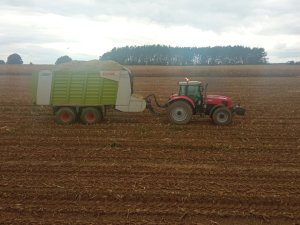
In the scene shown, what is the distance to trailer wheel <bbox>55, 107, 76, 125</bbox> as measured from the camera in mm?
13531

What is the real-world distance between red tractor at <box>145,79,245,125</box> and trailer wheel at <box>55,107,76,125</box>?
335 centimetres

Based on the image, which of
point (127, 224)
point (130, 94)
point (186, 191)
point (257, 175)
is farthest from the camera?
point (130, 94)

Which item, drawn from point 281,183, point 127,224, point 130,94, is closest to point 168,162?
point 281,183

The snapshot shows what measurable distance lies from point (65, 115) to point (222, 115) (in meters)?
5.47

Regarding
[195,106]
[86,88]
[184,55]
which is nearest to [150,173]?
[195,106]

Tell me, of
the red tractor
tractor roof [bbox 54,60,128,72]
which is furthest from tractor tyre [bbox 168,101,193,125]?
tractor roof [bbox 54,60,128,72]

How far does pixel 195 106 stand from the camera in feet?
43.9

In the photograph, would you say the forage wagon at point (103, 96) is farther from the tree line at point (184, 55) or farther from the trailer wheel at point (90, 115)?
the tree line at point (184, 55)

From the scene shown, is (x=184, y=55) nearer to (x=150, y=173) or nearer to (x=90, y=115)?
(x=90, y=115)

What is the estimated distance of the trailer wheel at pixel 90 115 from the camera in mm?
13523

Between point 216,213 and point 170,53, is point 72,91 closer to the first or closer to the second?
point 216,213

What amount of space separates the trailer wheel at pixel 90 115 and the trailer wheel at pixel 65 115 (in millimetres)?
327

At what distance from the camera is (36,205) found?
256 inches

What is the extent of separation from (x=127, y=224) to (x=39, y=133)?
704 cm
